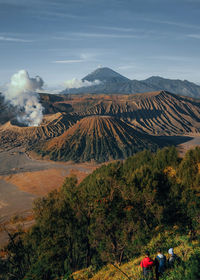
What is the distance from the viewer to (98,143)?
11500 cm

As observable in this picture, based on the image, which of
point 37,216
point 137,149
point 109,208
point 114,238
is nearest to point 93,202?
point 109,208

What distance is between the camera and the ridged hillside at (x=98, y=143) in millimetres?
108250

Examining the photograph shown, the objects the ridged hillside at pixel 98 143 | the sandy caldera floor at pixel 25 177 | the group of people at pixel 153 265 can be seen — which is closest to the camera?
the group of people at pixel 153 265

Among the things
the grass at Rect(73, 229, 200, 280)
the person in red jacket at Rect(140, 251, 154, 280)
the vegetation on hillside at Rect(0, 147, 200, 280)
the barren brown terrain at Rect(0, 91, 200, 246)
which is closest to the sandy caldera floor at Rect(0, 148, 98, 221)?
the barren brown terrain at Rect(0, 91, 200, 246)

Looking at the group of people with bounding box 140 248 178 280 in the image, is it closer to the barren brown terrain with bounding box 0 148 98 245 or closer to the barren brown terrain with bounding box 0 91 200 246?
the barren brown terrain with bounding box 0 148 98 245

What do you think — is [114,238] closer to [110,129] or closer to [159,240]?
[159,240]

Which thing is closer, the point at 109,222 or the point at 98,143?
the point at 109,222

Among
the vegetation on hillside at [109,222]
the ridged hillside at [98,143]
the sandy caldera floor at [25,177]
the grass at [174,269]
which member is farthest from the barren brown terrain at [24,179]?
the grass at [174,269]

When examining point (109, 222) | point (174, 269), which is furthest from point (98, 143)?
point (174, 269)

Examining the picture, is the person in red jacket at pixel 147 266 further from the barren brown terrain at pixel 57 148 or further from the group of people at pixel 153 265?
the barren brown terrain at pixel 57 148

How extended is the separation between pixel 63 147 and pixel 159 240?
97.4 metres

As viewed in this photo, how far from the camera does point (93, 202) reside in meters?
24.1

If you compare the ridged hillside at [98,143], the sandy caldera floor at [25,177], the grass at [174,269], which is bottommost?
the sandy caldera floor at [25,177]

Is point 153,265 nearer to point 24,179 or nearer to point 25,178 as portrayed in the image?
point 24,179
